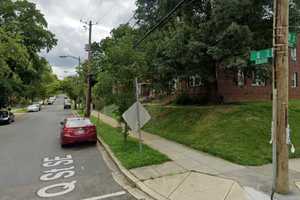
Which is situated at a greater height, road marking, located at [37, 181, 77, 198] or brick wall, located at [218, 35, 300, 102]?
brick wall, located at [218, 35, 300, 102]

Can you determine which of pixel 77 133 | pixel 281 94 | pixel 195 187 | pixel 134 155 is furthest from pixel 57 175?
pixel 281 94

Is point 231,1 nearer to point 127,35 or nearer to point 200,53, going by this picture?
point 200,53

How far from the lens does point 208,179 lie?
6680mm

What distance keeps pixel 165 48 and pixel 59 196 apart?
9.83 meters

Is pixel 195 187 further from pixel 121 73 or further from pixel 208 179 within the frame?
pixel 121 73

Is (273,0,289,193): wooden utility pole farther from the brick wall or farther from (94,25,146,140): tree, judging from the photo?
the brick wall

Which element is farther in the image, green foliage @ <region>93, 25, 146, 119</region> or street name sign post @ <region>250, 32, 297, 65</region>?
green foliage @ <region>93, 25, 146, 119</region>

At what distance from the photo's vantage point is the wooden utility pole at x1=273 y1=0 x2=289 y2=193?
18.1 feet

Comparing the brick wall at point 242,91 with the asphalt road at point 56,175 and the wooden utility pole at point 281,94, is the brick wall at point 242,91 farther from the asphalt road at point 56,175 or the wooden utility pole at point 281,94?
the wooden utility pole at point 281,94

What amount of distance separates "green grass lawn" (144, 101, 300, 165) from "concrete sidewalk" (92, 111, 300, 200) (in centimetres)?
75

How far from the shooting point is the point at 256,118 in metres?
12.5

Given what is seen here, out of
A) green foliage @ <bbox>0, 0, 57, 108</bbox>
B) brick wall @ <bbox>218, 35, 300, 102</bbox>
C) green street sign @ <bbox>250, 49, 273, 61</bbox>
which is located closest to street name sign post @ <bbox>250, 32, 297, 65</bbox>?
green street sign @ <bbox>250, 49, 273, 61</bbox>

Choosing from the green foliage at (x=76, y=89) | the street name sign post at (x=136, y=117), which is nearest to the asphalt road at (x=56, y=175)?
the street name sign post at (x=136, y=117)

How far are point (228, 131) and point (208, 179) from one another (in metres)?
5.25
